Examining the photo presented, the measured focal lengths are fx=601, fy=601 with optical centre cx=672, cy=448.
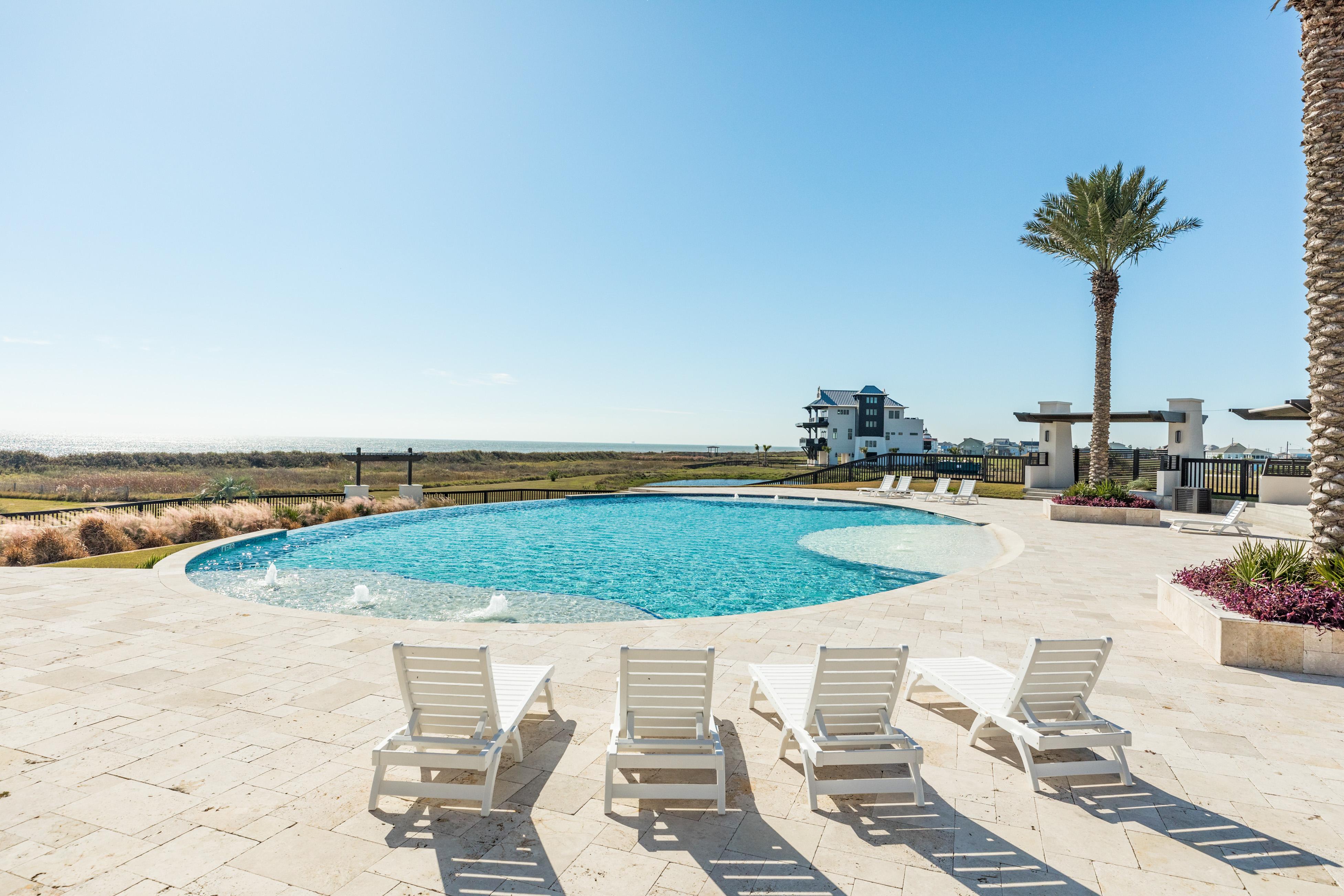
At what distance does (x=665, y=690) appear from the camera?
136 inches

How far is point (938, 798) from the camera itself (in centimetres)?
349

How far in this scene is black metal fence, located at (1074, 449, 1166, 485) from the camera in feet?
81.3

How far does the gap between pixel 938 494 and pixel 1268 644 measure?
17216 mm

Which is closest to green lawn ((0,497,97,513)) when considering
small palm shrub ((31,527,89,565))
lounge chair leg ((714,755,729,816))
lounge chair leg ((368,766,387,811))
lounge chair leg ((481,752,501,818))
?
small palm shrub ((31,527,89,565))

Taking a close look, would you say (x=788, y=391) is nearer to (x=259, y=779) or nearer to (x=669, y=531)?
(x=669, y=531)

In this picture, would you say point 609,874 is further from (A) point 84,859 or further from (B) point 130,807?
(B) point 130,807

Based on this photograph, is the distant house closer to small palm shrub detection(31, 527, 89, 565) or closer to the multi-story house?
the multi-story house

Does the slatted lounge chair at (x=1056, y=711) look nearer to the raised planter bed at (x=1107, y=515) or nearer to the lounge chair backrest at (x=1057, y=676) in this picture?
the lounge chair backrest at (x=1057, y=676)

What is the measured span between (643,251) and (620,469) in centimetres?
3296

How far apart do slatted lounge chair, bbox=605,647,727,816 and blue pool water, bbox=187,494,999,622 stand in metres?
5.74

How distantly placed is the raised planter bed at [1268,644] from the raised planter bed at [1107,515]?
471 inches

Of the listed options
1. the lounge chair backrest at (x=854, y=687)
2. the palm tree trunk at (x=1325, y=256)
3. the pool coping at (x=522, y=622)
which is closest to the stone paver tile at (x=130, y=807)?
the pool coping at (x=522, y=622)

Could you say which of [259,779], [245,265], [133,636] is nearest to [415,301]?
[245,265]

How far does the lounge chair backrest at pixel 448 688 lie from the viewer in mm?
3328
